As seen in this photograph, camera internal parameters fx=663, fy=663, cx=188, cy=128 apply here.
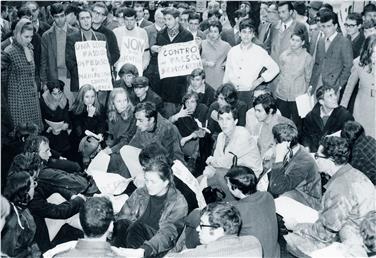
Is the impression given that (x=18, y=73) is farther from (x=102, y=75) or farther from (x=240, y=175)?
(x=240, y=175)

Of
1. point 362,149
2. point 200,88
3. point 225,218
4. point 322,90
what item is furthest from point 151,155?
point 200,88

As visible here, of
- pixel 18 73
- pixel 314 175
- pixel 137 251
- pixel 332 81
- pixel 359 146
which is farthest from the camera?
pixel 332 81

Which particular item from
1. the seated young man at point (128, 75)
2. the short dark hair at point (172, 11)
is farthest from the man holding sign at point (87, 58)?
the short dark hair at point (172, 11)

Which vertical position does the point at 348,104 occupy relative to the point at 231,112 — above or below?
below

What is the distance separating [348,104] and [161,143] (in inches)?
113

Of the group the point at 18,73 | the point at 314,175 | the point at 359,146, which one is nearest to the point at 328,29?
the point at 359,146

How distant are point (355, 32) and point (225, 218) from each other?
5687 mm

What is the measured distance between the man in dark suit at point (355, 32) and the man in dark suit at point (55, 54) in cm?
353

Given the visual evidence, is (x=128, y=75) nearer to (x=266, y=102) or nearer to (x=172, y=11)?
(x=172, y=11)

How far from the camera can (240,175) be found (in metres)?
4.36

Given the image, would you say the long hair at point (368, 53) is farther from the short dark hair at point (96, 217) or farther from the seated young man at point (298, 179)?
the short dark hair at point (96, 217)

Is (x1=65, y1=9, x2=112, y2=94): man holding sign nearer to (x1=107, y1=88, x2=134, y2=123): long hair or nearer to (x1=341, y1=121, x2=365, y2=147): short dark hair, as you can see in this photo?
(x1=107, y1=88, x2=134, y2=123): long hair

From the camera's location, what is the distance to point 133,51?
27.3 feet

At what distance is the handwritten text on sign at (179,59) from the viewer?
8070mm
